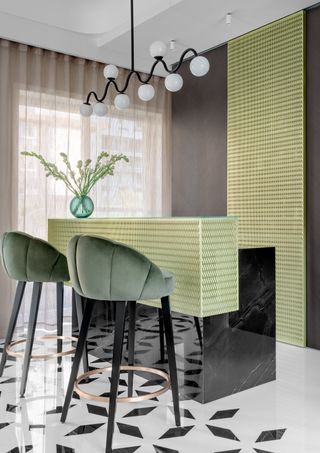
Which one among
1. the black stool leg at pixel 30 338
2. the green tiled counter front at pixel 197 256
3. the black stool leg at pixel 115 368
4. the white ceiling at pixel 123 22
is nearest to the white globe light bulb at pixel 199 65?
the green tiled counter front at pixel 197 256

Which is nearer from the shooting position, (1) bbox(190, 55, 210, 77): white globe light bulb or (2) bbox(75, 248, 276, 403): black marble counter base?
(2) bbox(75, 248, 276, 403): black marble counter base

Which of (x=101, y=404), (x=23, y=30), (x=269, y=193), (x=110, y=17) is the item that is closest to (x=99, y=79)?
(x=110, y=17)

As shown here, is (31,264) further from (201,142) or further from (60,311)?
(201,142)

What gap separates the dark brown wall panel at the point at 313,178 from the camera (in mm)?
3773

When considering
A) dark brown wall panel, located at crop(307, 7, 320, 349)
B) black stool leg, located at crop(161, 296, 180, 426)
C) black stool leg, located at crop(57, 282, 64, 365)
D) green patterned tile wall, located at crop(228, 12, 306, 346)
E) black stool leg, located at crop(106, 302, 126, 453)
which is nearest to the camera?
black stool leg, located at crop(106, 302, 126, 453)

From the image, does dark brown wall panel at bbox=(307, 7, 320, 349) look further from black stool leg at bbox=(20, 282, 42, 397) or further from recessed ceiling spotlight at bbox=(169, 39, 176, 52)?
black stool leg at bbox=(20, 282, 42, 397)

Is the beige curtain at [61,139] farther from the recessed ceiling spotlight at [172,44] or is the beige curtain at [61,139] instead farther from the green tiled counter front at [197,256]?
the green tiled counter front at [197,256]

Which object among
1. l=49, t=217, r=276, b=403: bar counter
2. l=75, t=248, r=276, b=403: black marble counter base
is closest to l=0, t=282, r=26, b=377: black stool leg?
l=49, t=217, r=276, b=403: bar counter

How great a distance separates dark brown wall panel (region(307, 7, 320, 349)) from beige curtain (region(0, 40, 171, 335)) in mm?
1904

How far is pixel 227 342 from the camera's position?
2.77m

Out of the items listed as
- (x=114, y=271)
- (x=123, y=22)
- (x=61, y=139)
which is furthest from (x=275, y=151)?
(x=114, y=271)

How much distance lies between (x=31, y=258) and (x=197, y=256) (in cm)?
102

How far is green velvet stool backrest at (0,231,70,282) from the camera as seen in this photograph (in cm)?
284

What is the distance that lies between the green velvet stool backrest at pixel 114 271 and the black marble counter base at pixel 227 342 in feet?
1.90
